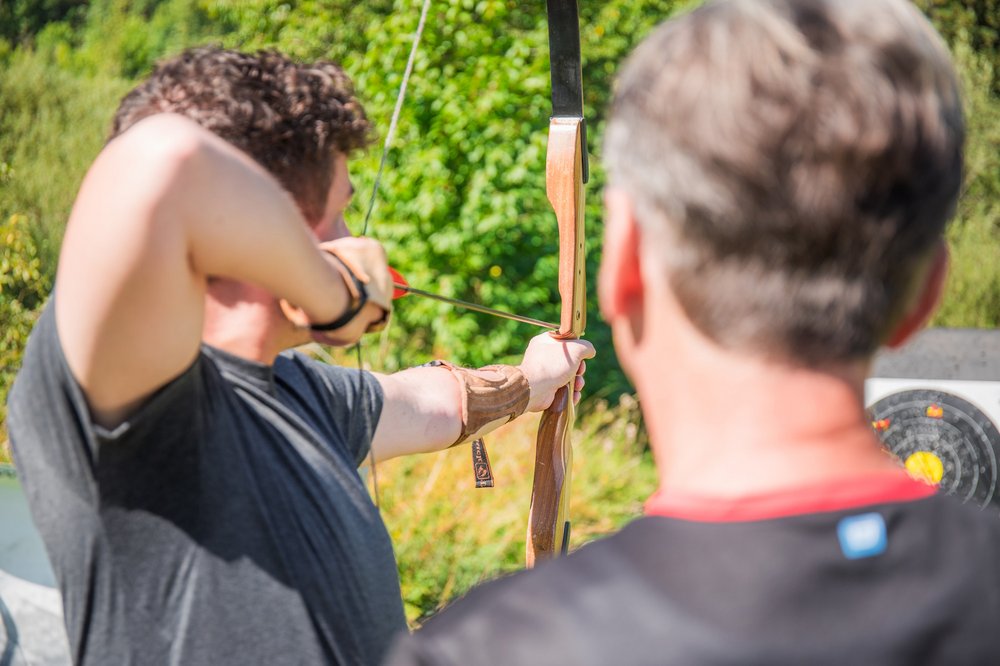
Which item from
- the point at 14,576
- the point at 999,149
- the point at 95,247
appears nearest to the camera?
the point at 95,247

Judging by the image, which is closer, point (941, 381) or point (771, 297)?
point (771, 297)

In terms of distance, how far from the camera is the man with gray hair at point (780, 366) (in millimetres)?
531

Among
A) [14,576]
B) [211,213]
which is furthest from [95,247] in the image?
[14,576]

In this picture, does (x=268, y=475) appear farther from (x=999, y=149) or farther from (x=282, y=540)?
(x=999, y=149)

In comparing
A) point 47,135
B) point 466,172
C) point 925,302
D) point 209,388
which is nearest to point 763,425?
point 925,302

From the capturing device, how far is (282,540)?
94 centimetres

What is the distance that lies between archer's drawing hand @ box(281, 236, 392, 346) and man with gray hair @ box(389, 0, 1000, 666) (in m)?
0.34

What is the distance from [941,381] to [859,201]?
4414mm

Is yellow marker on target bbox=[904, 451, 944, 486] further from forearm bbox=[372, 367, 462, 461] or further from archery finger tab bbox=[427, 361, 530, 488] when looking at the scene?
forearm bbox=[372, 367, 462, 461]

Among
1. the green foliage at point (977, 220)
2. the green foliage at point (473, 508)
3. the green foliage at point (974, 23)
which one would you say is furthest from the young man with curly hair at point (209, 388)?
Answer: the green foliage at point (974, 23)

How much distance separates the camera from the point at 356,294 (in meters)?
0.88

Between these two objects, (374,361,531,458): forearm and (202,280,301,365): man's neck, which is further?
(374,361,531,458): forearm

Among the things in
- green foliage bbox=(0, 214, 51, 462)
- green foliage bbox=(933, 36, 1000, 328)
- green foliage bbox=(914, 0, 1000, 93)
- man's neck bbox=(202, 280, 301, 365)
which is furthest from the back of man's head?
green foliage bbox=(914, 0, 1000, 93)

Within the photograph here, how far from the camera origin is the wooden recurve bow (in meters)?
1.73
